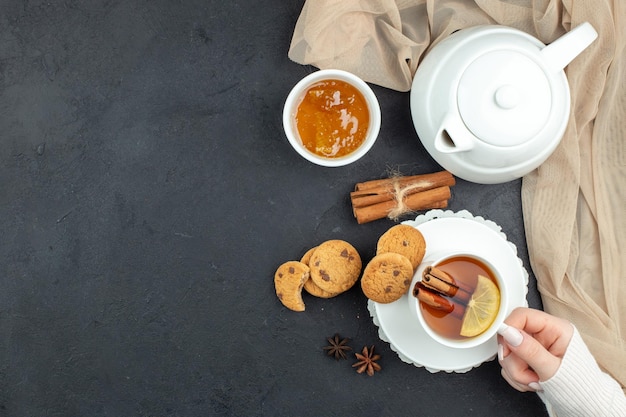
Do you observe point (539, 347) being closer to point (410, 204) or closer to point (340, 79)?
point (410, 204)

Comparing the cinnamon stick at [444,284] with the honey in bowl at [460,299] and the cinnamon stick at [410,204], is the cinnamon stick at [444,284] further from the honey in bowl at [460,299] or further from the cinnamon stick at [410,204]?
the cinnamon stick at [410,204]

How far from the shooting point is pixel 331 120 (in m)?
1.17

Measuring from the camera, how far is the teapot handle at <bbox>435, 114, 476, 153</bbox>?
1.03 metres

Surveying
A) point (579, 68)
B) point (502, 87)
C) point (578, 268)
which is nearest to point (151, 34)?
point (502, 87)

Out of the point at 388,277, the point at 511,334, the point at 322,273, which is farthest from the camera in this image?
the point at 322,273

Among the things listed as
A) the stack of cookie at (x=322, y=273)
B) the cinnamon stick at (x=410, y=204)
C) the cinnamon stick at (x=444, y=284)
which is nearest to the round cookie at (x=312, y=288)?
the stack of cookie at (x=322, y=273)

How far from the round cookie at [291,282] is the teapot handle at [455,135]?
327 mm

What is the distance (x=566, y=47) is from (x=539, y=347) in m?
0.47

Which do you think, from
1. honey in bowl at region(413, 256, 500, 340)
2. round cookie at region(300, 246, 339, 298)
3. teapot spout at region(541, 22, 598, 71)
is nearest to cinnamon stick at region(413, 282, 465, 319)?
honey in bowl at region(413, 256, 500, 340)

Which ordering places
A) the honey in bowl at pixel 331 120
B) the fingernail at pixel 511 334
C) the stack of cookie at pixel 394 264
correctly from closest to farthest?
1. the fingernail at pixel 511 334
2. the stack of cookie at pixel 394 264
3. the honey in bowl at pixel 331 120

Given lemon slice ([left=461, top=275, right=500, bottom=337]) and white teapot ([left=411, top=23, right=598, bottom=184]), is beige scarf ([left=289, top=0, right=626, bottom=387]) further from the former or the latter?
lemon slice ([left=461, top=275, right=500, bottom=337])

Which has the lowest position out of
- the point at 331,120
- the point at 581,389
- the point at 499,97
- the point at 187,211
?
the point at 581,389

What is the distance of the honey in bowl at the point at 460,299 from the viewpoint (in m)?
1.02

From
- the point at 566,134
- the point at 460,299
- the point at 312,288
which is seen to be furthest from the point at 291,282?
the point at 566,134
